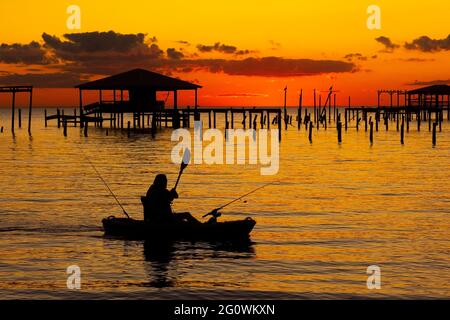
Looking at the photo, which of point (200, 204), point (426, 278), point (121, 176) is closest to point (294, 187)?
point (200, 204)

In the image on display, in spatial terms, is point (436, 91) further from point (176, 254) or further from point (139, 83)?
point (176, 254)

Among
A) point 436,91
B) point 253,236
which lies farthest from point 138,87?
point 253,236

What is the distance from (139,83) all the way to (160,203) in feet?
186

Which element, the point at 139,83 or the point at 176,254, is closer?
the point at 176,254

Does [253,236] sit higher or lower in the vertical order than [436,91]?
lower

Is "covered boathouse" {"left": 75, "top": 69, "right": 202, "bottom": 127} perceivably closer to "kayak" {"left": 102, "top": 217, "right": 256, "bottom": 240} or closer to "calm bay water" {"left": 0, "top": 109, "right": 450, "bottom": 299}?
"calm bay water" {"left": 0, "top": 109, "right": 450, "bottom": 299}

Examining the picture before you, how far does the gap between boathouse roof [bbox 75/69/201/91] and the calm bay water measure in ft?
108

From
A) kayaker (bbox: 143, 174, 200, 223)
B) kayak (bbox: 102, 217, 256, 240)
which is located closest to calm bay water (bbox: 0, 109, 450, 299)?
kayak (bbox: 102, 217, 256, 240)

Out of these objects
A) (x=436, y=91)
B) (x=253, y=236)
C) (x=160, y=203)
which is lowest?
(x=253, y=236)

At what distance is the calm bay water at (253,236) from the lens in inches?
586

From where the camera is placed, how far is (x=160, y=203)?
18469mm

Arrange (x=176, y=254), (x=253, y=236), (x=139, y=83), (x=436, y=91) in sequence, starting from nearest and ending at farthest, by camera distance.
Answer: (x=176, y=254), (x=253, y=236), (x=139, y=83), (x=436, y=91)

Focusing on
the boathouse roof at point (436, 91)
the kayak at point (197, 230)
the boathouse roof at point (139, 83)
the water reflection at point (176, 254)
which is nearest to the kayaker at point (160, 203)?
the kayak at point (197, 230)

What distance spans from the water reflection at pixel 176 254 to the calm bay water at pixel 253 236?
43mm
